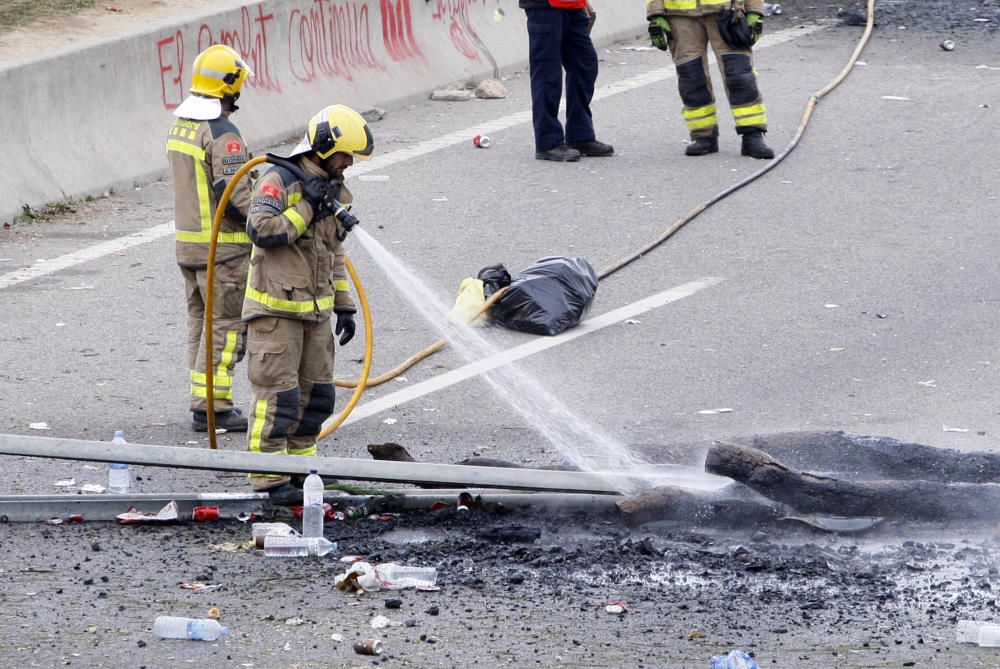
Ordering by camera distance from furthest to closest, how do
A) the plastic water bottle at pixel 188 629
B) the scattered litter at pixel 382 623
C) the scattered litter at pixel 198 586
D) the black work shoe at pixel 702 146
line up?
the black work shoe at pixel 702 146
the scattered litter at pixel 198 586
the scattered litter at pixel 382 623
the plastic water bottle at pixel 188 629

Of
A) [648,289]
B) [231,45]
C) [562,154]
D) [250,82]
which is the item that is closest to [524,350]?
[648,289]

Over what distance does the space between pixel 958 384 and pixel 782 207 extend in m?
3.33

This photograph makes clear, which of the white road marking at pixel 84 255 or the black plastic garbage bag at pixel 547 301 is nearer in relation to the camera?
the black plastic garbage bag at pixel 547 301

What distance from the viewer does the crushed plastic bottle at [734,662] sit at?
4684mm

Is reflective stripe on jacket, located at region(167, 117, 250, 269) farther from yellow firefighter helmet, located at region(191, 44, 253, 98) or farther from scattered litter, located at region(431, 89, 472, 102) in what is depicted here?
scattered litter, located at region(431, 89, 472, 102)

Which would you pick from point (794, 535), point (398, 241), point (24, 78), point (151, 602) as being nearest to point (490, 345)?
point (398, 241)

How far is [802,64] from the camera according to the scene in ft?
49.9

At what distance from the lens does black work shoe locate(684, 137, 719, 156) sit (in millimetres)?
12094

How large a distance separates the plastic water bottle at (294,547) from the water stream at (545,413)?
3.92ft

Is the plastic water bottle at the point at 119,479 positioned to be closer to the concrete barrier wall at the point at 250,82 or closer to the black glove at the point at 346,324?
the black glove at the point at 346,324

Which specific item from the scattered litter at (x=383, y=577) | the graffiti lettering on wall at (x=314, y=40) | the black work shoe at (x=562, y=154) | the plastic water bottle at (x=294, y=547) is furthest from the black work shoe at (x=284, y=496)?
the black work shoe at (x=562, y=154)

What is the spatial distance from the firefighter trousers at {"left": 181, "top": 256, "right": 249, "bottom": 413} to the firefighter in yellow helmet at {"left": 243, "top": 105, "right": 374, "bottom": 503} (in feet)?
2.52

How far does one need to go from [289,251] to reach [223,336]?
1.09 m

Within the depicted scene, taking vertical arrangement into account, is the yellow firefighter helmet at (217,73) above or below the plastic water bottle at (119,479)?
above
